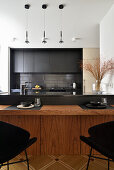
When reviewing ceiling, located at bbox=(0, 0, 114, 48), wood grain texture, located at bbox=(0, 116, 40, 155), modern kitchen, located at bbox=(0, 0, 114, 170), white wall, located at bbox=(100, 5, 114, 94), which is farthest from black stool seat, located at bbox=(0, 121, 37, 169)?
ceiling, located at bbox=(0, 0, 114, 48)

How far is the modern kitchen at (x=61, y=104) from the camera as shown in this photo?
49.4 inches

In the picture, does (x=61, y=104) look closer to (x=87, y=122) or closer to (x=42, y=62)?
(x=87, y=122)

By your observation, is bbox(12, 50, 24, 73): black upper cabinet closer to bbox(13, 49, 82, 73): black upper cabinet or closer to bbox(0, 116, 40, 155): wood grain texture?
bbox(13, 49, 82, 73): black upper cabinet

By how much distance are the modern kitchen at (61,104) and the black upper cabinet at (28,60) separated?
356mm

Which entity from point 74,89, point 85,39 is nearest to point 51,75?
point 74,89

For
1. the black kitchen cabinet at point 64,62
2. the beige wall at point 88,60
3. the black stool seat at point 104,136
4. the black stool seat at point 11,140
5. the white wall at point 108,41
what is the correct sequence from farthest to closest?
the black kitchen cabinet at point 64,62 → the beige wall at point 88,60 → the white wall at point 108,41 → the black stool seat at point 104,136 → the black stool seat at point 11,140

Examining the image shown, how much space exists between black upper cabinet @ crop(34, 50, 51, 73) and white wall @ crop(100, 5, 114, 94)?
2.40 metres

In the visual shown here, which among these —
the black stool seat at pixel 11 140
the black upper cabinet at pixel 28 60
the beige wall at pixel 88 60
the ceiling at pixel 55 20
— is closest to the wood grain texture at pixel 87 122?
the black stool seat at pixel 11 140

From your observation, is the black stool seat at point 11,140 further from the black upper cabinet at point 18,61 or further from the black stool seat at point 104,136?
the black upper cabinet at point 18,61

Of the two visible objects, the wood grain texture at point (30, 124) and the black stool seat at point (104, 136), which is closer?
the black stool seat at point (104, 136)

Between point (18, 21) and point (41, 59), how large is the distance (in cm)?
201

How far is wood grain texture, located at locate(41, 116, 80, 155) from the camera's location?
186 cm

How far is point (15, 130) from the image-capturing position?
1187 millimetres

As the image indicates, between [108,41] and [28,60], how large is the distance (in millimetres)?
3124
